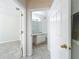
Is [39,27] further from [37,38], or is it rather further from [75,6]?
[75,6]

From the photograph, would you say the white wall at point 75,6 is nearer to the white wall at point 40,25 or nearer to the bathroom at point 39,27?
the bathroom at point 39,27

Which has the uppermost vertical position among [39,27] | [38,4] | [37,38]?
[38,4]

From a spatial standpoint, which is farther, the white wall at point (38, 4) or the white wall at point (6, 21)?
the white wall at point (38, 4)

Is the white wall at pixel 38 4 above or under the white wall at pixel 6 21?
above

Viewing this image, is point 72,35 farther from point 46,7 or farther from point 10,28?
point 46,7

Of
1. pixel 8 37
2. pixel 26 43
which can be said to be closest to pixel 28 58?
pixel 26 43

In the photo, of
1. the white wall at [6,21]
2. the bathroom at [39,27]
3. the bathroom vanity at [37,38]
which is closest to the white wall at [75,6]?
the white wall at [6,21]

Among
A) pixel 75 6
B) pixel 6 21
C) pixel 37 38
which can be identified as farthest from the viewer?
pixel 37 38

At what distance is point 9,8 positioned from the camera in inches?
132

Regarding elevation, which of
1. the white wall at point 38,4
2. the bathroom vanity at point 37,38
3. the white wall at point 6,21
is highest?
the white wall at point 38,4

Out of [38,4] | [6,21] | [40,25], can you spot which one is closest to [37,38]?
[40,25]

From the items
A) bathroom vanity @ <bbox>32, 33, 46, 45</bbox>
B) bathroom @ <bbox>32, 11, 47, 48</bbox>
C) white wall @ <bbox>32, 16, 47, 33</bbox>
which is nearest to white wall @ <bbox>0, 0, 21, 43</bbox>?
bathroom vanity @ <bbox>32, 33, 46, 45</bbox>

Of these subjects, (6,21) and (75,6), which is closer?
(75,6)

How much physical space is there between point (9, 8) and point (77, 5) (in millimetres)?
2518
